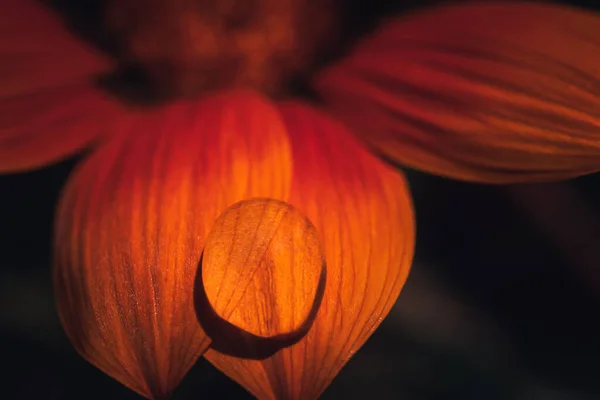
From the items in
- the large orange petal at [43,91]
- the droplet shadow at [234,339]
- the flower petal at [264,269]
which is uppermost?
the large orange petal at [43,91]

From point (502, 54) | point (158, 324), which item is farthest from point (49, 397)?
point (502, 54)

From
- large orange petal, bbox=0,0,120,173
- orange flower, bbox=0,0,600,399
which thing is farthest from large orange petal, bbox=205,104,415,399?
large orange petal, bbox=0,0,120,173

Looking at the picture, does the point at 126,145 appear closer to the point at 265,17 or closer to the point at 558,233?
the point at 265,17

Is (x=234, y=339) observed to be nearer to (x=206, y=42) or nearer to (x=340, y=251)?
(x=340, y=251)

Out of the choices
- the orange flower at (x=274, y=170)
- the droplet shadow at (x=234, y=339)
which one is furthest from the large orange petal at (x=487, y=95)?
the droplet shadow at (x=234, y=339)

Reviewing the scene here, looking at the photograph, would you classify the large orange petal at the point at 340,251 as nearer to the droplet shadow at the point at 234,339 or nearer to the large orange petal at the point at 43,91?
the droplet shadow at the point at 234,339

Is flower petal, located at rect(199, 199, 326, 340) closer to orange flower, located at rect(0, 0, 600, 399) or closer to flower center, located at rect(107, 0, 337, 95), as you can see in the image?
orange flower, located at rect(0, 0, 600, 399)

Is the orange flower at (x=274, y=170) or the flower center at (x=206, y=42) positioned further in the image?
the flower center at (x=206, y=42)
